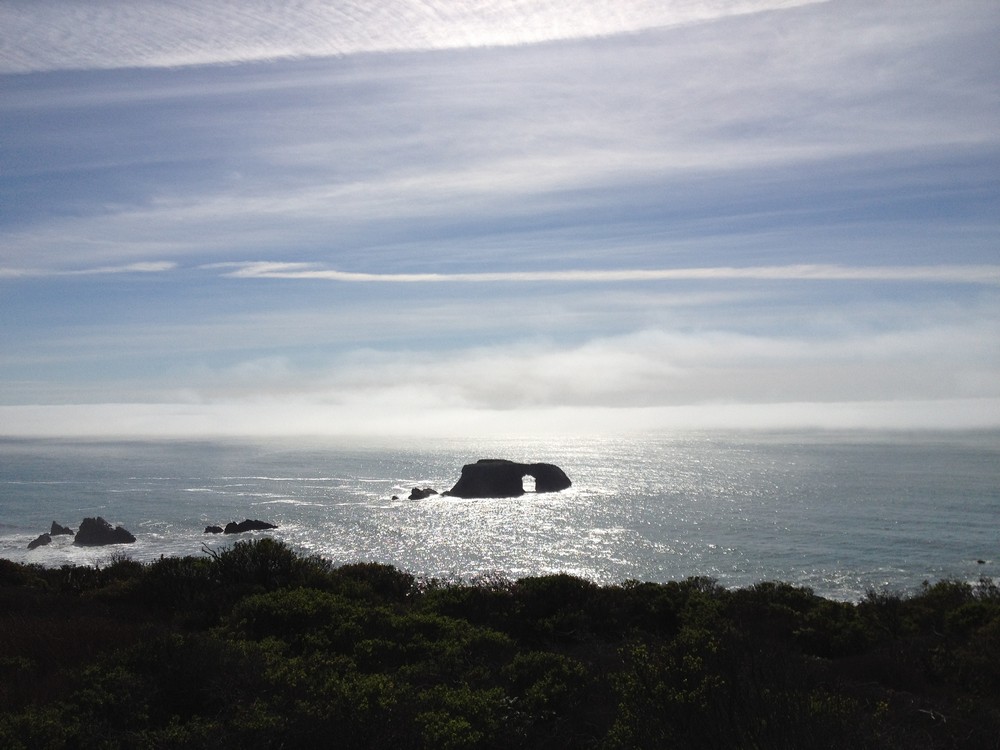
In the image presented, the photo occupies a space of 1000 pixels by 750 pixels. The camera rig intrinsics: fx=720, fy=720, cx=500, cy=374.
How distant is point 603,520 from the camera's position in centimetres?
8631

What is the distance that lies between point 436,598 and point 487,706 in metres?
7.09

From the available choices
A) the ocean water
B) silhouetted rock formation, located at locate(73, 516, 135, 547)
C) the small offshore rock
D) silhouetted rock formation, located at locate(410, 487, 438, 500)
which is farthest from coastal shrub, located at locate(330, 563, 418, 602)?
silhouetted rock formation, located at locate(410, 487, 438, 500)

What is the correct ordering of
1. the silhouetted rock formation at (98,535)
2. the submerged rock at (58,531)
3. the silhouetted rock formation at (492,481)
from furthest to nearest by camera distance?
the silhouetted rock formation at (492,481) → the submerged rock at (58,531) → the silhouetted rock formation at (98,535)

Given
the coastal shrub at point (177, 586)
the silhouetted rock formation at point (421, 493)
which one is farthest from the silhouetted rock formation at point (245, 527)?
the coastal shrub at point (177, 586)

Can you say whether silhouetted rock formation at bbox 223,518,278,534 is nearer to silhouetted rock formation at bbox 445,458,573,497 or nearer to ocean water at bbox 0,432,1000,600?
ocean water at bbox 0,432,1000,600

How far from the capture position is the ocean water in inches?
2356

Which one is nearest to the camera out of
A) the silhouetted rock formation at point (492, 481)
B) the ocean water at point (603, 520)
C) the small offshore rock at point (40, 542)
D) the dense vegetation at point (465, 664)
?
the dense vegetation at point (465, 664)

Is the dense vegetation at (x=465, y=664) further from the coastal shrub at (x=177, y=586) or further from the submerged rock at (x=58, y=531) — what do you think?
the submerged rock at (x=58, y=531)

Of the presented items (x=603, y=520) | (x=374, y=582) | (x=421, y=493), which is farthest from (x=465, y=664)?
(x=421, y=493)

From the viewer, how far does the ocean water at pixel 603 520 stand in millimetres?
59844

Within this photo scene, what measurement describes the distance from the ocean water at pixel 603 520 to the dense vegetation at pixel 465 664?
358 inches

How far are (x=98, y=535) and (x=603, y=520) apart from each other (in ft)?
178

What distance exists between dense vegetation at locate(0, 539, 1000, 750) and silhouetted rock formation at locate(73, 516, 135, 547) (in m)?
58.1

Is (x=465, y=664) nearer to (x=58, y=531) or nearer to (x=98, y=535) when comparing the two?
(x=98, y=535)
